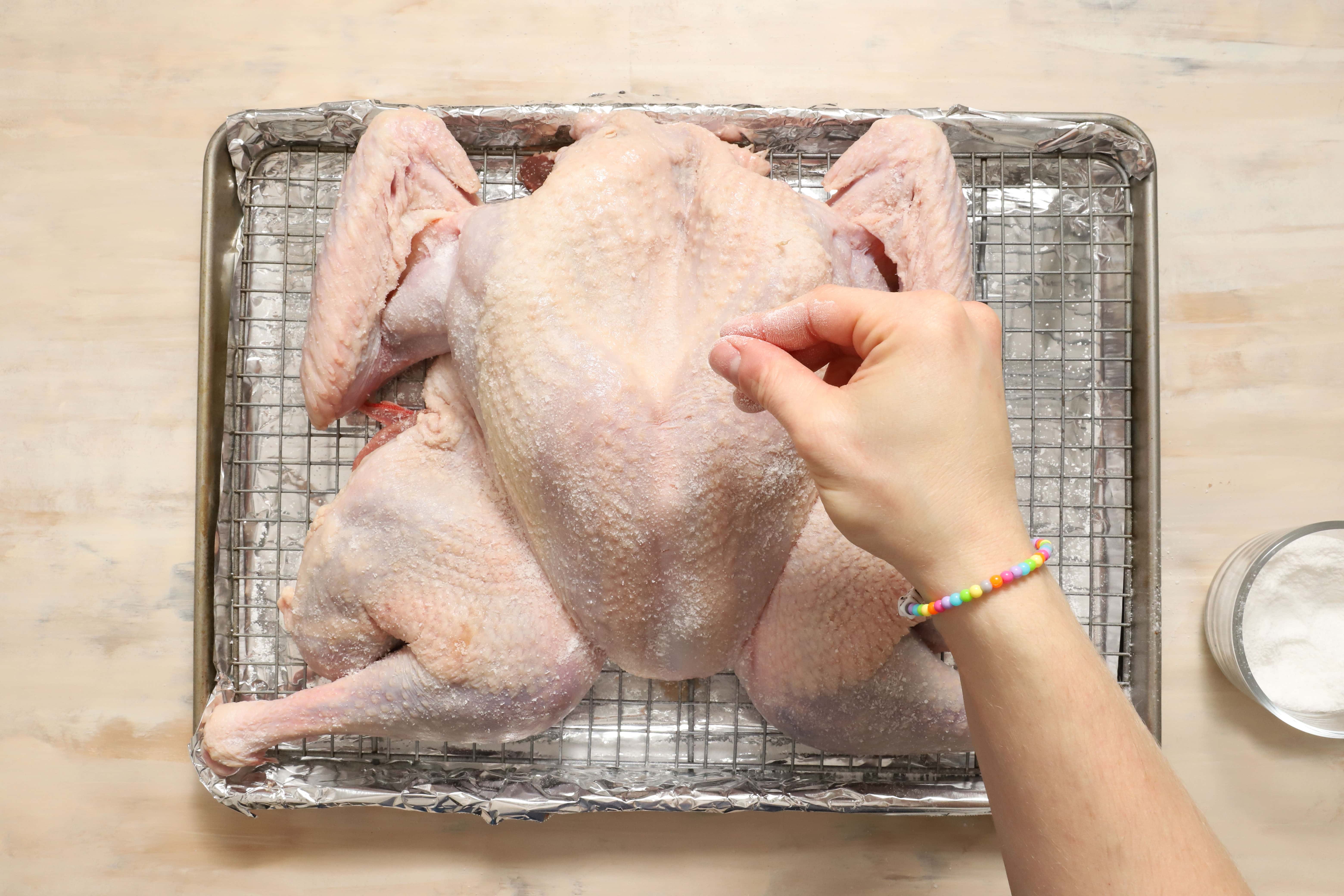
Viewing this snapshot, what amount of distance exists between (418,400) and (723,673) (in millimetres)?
637

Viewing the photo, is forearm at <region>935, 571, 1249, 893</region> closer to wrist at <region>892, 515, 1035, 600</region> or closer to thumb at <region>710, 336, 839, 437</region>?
wrist at <region>892, 515, 1035, 600</region>

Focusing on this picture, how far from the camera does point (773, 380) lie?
2.78 ft

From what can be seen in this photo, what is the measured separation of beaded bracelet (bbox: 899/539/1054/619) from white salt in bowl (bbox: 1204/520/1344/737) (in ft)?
2.27

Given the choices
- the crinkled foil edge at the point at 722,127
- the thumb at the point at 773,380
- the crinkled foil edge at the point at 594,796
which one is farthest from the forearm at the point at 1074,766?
the crinkled foil edge at the point at 722,127

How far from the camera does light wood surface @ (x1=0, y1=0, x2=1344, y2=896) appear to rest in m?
1.38

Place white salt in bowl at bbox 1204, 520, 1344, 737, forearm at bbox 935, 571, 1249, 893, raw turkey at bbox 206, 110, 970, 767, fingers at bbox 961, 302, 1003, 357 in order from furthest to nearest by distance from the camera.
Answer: white salt in bowl at bbox 1204, 520, 1344, 737 → raw turkey at bbox 206, 110, 970, 767 → fingers at bbox 961, 302, 1003, 357 → forearm at bbox 935, 571, 1249, 893

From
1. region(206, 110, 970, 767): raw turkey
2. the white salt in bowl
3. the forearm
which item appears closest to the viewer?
the forearm

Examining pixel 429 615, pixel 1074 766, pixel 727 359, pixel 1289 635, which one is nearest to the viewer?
pixel 1074 766

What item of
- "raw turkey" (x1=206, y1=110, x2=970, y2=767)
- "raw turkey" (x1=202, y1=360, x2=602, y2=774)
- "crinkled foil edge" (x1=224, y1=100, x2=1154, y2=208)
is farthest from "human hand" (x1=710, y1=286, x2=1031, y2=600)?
"crinkled foil edge" (x1=224, y1=100, x2=1154, y2=208)

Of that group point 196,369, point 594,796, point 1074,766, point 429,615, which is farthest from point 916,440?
point 196,369

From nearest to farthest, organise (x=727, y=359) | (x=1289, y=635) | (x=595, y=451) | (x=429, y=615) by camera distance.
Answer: (x=727, y=359) < (x=595, y=451) < (x=429, y=615) < (x=1289, y=635)

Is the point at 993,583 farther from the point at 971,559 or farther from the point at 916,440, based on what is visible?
the point at 916,440

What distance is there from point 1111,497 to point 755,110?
809 millimetres

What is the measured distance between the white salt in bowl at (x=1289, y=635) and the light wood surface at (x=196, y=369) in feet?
0.28
